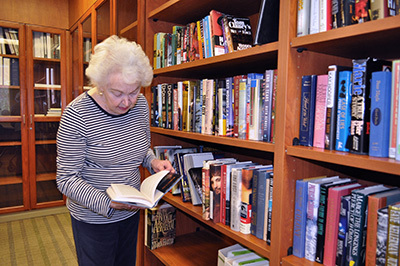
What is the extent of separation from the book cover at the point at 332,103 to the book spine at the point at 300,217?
0.17m

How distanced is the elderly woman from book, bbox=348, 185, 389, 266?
0.83 metres

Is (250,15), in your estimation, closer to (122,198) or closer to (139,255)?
(122,198)

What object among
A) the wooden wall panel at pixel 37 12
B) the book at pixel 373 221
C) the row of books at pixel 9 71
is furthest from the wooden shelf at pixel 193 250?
the wooden wall panel at pixel 37 12

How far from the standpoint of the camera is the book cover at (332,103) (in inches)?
37.1

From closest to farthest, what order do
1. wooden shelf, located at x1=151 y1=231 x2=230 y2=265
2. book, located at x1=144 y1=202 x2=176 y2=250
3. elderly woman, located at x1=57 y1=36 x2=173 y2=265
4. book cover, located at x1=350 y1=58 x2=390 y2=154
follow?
book cover, located at x1=350 y1=58 x2=390 y2=154, elderly woman, located at x1=57 y1=36 x2=173 y2=265, wooden shelf, located at x1=151 y1=231 x2=230 y2=265, book, located at x1=144 y1=202 x2=176 y2=250

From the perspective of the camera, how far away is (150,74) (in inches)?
53.6

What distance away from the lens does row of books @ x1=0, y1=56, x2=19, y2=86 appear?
333 cm

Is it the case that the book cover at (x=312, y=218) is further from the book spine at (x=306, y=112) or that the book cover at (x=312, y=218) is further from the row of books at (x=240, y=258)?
the row of books at (x=240, y=258)

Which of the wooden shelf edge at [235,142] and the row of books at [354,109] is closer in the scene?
the row of books at [354,109]

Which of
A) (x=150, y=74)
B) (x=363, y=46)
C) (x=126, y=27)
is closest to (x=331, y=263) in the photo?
(x=363, y=46)

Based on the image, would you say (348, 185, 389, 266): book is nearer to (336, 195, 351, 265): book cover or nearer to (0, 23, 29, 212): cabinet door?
(336, 195, 351, 265): book cover

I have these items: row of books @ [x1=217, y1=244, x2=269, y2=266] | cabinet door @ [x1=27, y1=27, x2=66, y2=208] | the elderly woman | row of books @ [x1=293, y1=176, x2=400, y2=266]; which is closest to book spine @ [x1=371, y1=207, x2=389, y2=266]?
row of books @ [x1=293, y1=176, x2=400, y2=266]

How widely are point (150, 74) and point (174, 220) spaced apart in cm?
103

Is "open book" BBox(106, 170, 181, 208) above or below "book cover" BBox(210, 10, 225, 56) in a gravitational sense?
below
